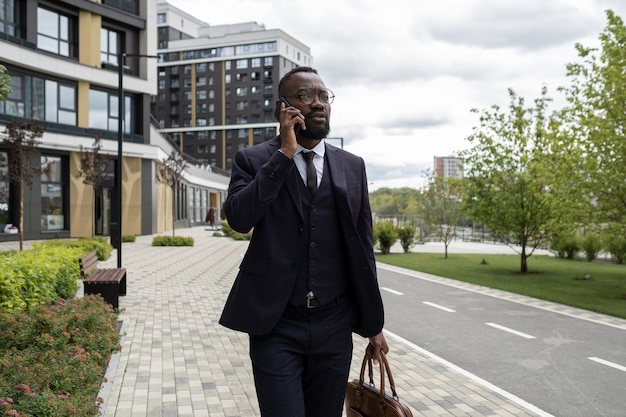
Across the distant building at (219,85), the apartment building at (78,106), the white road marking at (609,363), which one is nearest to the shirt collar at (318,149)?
the white road marking at (609,363)

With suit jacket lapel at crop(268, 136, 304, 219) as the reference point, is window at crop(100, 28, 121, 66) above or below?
above

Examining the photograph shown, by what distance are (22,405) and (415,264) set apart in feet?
58.3

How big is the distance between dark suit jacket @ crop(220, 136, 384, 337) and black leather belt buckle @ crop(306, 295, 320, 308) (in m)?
0.09

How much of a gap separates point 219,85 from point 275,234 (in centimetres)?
9932

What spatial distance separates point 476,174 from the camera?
61.9ft

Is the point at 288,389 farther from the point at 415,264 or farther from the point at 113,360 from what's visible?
the point at 415,264

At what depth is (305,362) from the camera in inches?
98.8

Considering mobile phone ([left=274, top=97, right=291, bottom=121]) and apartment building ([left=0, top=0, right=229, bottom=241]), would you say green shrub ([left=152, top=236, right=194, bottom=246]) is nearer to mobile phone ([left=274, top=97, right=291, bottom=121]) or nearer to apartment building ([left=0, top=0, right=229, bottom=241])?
apartment building ([left=0, top=0, right=229, bottom=241])

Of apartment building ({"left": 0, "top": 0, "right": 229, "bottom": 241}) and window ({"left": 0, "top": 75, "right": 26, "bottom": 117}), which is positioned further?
apartment building ({"left": 0, "top": 0, "right": 229, "bottom": 241})

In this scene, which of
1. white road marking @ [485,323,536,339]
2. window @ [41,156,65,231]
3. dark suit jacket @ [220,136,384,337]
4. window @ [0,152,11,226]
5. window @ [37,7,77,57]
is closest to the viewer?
dark suit jacket @ [220,136,384,337]

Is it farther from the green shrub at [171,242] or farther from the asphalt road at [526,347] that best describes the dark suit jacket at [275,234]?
the green shrub at [171,242]

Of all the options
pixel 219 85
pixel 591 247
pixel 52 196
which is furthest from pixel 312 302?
pixel 219 85

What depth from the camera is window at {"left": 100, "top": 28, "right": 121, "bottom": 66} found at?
34250mm

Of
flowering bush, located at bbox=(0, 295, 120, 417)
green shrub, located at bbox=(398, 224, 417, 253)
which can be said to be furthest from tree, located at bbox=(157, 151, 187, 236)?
flowering bush, located at bbox=(0, 295, 120, 417)
